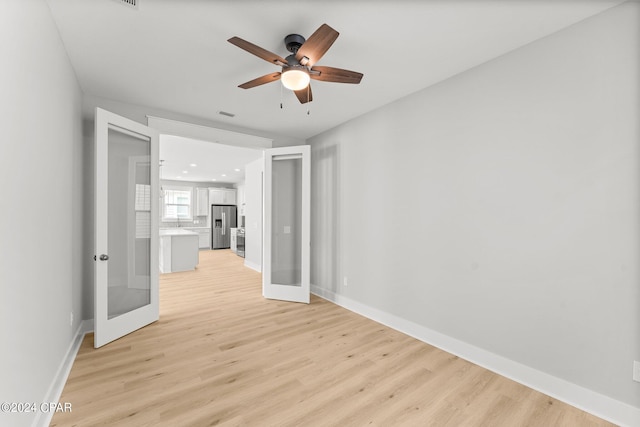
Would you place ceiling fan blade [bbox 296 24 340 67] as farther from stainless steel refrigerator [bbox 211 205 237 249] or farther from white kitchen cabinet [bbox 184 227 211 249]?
white kitchen cabinet [bbox 184 227 211 249]

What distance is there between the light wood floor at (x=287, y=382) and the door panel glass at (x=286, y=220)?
1.07 m

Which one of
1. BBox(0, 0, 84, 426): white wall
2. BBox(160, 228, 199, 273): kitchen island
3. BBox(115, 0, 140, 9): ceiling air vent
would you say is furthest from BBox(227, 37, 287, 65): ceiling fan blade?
BBox(160, 228, 199, 273): kitchen island

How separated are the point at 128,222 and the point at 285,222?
6.90 feet

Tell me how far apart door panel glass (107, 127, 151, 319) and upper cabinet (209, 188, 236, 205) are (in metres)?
7.75

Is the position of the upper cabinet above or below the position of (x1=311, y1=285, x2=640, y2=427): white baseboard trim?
above

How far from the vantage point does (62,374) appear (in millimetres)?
2105

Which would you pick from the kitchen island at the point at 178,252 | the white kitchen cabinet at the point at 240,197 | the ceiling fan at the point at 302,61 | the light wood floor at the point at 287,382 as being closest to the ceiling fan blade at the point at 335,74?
the ceiling fan at the point at 302,61

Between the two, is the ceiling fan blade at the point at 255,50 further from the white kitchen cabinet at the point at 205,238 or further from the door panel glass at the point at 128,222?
the white kitchen cabinet at the point at 205,238

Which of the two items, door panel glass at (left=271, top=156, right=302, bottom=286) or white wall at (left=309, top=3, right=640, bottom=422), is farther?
door panel glass at (left=271, top=156, right=302, bottom=286)

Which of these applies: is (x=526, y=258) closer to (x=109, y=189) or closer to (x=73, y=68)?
(x=109, y=189)

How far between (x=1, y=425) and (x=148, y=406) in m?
0.87

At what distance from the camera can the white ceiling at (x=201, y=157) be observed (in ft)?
17.2

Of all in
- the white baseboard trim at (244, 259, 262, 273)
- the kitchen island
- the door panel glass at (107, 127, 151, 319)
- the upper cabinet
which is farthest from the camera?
the upper cabinet

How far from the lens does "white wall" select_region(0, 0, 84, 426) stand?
1.24 m
